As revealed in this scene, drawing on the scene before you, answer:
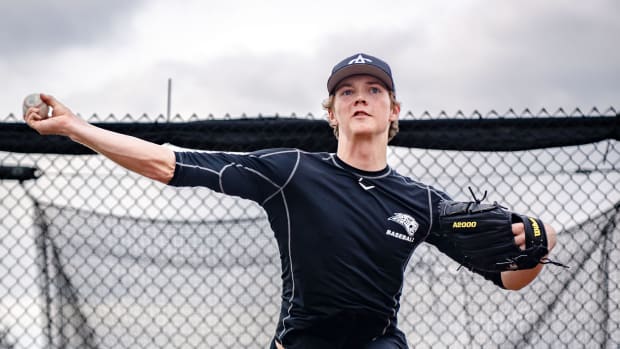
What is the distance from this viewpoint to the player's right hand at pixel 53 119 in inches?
109

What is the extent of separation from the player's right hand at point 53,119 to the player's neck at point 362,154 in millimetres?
1302

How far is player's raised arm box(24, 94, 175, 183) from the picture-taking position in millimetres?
2781

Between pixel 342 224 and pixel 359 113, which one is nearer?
pixel 342 224

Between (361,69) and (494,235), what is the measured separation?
3.45 ft

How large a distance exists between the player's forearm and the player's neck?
96 cm

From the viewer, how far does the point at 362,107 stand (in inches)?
137

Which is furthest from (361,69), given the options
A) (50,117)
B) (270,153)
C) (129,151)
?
(50,117)

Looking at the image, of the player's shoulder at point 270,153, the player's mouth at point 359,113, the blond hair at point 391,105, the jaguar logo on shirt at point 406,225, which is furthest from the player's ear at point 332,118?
the jaguar logo on shirt at point 406,225

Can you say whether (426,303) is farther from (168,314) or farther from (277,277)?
(168,314)

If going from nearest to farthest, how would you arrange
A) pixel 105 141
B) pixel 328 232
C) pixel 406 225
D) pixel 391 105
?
1. pixel 105 141
2. pixel 328 232
3. pixel 406 225
4. pixel 391 105

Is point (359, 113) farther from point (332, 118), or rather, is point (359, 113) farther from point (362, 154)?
point (332, 118)

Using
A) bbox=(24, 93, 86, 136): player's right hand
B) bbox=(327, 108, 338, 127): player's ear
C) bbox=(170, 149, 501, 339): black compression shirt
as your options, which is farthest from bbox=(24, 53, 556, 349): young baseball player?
bbox=(24, 93, 86, 136): player's right hand

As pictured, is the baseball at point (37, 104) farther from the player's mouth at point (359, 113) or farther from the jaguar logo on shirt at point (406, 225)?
the jaguar logo on shirt at point (406, 225)

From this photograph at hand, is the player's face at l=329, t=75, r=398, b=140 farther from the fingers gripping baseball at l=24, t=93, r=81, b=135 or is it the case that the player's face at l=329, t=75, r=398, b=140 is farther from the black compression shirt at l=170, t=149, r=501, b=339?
the fingers gripping baseball at l=24, t=93, r=81, b=135
